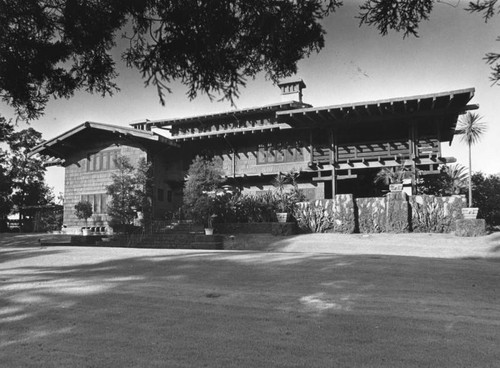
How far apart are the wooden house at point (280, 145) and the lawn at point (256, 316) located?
14.7 m

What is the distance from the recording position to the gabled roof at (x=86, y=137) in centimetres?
2688

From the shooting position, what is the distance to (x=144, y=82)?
4391 mm

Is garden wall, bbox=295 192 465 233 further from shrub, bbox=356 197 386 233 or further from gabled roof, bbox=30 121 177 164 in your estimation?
gabled roof, bbox=30 121 177 164

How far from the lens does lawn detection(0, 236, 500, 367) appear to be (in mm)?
4434

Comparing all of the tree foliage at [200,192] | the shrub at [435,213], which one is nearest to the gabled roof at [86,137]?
the tree foliage at [200,192]

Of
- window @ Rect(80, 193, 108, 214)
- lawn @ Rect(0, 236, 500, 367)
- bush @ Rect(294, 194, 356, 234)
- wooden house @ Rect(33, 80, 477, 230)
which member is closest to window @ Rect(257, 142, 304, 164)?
wooden house @ Rect(33, 80, 477, 230)

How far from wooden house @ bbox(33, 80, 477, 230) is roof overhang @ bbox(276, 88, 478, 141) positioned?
0.17ft

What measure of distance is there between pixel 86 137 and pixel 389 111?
20366 millimetres

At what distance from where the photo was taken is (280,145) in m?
27.7

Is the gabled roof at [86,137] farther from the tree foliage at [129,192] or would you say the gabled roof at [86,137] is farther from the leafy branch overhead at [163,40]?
the leafy branch overhead at [163,40]

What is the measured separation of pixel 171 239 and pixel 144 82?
17.2 m

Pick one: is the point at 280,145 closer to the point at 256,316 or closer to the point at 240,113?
the point at 240,113

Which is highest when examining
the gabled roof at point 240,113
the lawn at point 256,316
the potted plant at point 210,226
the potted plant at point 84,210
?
the gabled roof at point 240,113

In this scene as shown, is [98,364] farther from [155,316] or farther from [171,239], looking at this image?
[171,239]
